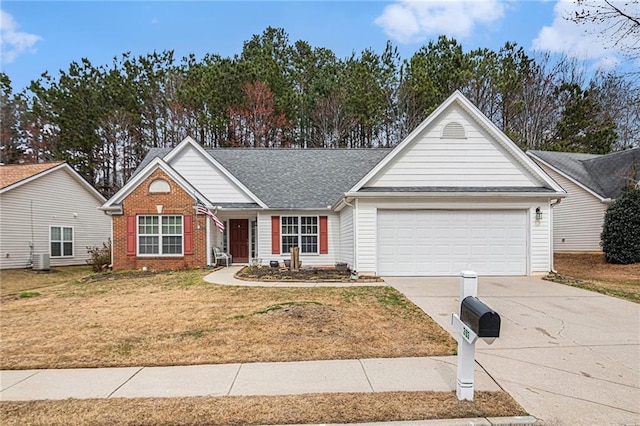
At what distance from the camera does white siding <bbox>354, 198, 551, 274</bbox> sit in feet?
42.4

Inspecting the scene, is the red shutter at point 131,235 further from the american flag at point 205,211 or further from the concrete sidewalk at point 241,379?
the concrete sidewalk at point 241,379

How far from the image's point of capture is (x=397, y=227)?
13.1 metres

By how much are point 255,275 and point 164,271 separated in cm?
460

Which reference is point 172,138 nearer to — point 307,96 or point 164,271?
point 307,96

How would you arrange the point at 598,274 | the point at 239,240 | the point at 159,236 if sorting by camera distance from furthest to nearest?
the point at 239,240
the point at 159,236
the point at 598,274

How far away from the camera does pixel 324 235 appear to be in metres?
17.0

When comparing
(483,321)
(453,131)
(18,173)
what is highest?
(453,131)

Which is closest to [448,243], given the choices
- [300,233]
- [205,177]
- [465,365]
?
[300,233]

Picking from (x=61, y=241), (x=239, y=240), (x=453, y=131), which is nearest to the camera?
(x=453, y=131)

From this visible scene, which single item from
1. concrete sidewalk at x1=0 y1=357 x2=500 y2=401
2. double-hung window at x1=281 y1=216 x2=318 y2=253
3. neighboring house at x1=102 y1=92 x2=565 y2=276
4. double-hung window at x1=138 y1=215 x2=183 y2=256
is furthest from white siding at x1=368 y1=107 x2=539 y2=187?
double-hung window at x1=138 y1=215 x2=183 y2=256

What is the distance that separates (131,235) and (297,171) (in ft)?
26.5

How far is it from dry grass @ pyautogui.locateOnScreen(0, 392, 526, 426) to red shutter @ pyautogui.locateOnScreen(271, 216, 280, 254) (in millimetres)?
12966

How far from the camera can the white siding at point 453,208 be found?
12.9 metres

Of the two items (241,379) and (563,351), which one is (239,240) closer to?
(241,379)
